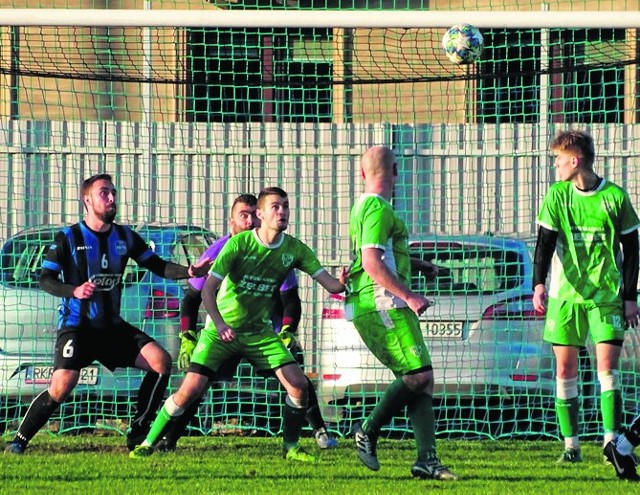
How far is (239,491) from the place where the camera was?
740 centimetres

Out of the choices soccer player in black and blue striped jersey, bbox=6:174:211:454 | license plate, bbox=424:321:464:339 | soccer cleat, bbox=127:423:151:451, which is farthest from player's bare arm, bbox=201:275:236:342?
license plate, bbox=424:321:464:339

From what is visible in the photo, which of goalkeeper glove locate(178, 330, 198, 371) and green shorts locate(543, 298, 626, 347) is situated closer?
green shorts locate(543, 298, 626, 347)

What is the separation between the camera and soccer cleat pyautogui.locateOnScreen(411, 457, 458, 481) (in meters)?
7.73

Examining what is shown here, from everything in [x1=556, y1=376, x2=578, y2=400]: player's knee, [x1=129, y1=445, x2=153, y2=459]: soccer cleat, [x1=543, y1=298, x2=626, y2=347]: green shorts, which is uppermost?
[x1=543, y1=298, x2=626, y2=347]: green shorts

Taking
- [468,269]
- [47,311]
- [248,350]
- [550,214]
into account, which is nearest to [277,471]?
[248,350]

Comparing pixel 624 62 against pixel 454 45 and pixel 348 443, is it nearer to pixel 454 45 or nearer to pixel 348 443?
pixel 454 45

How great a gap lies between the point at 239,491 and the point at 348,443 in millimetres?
2873

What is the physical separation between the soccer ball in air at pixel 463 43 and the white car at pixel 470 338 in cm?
183

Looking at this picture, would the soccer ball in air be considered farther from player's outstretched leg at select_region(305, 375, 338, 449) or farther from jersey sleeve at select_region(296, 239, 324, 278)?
player's outstretched leg at select_region(305, 375, 338, 449)

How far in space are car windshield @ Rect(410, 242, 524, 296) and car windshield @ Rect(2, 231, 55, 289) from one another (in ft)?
9.45

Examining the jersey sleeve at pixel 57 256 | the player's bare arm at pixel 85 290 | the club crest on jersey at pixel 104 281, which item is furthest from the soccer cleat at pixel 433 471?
the jersey sleeve at pixel 57 256

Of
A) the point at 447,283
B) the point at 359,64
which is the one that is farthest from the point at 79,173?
the point at 447,283

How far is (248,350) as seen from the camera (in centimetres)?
873

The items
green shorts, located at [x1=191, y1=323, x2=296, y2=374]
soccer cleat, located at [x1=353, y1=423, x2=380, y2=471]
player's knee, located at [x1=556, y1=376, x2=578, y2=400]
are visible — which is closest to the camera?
soccer cleat, located at [x1=353, y1=423, x2=380, y2=471]
